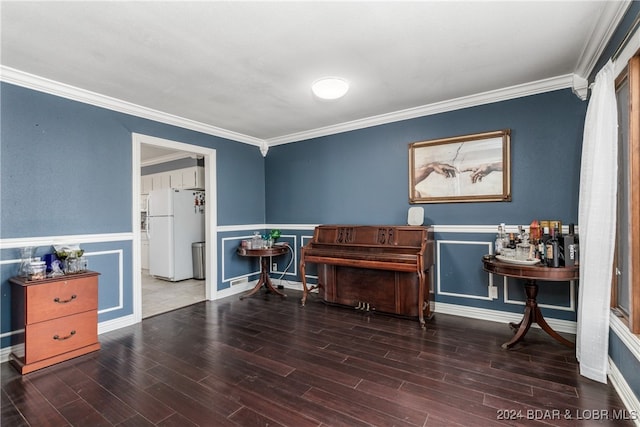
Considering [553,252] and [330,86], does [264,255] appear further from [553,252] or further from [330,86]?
[553,252]

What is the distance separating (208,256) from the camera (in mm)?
4254

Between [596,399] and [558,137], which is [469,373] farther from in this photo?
[558,137]

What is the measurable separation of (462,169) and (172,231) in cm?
472

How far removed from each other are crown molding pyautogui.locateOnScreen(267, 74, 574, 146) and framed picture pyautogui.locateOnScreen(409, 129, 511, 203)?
35cm

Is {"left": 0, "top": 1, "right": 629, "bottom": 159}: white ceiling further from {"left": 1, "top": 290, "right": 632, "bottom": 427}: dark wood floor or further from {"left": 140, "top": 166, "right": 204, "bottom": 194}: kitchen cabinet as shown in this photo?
{"left": 1, "top": 290, "right": 632, "bottom": 427}: dark wood floor

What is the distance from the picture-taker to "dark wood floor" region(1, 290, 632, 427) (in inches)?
68.9

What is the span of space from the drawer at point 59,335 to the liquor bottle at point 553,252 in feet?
12.9

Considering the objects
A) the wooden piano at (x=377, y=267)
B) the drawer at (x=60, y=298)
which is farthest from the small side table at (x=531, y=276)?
the drawer at (x=60, y=298)

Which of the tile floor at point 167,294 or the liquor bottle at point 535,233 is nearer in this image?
the liquor bottle at point 535,233

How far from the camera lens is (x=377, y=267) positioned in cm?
324

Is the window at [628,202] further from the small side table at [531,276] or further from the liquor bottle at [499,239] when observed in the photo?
the liquor bottle at [499,239]

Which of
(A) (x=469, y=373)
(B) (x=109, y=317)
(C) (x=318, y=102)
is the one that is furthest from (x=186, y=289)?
(A) (x=469, y=373)

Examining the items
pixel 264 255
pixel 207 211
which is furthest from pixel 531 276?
pixel 207 211

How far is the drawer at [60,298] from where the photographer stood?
2334 mm
